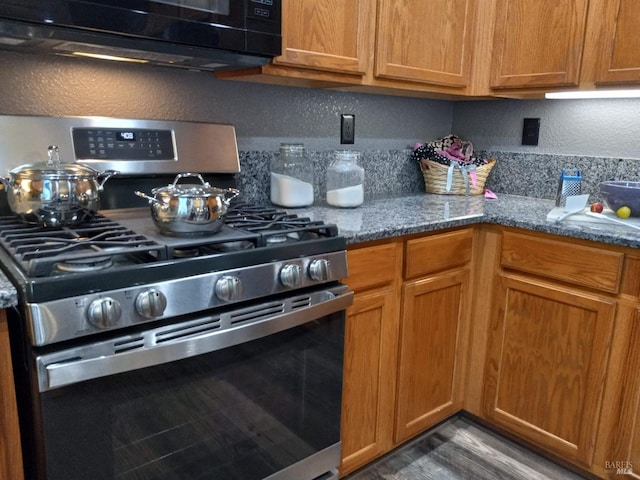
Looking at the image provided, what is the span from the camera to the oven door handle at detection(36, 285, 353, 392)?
874 mm

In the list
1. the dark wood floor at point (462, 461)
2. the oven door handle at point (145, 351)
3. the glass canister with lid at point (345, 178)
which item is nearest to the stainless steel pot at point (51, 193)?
the oven door handle at point (145, 351)

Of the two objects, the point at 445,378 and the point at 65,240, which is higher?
the point at 65,240

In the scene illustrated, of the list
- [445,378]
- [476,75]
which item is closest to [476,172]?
[476,75]

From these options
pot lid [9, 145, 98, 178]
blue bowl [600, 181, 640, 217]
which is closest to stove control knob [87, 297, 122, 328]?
pot lid [9, 145, 98, 178]

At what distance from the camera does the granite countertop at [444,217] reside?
1.50 meters

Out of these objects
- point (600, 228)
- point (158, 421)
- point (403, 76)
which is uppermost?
point (403, 76)

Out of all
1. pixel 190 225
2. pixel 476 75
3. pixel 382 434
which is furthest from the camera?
pixel 476 75

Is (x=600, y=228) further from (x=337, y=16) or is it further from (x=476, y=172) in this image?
(x=337, y=16)

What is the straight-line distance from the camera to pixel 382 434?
66.9 inches

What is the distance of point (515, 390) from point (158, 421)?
50.5 inches

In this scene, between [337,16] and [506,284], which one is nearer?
[337,16]

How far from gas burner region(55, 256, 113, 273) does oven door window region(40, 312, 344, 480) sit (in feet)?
0.66

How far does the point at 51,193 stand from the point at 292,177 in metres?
0.84

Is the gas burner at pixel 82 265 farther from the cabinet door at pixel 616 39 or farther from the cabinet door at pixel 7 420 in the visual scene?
the cabinet door at pixel 616 39
